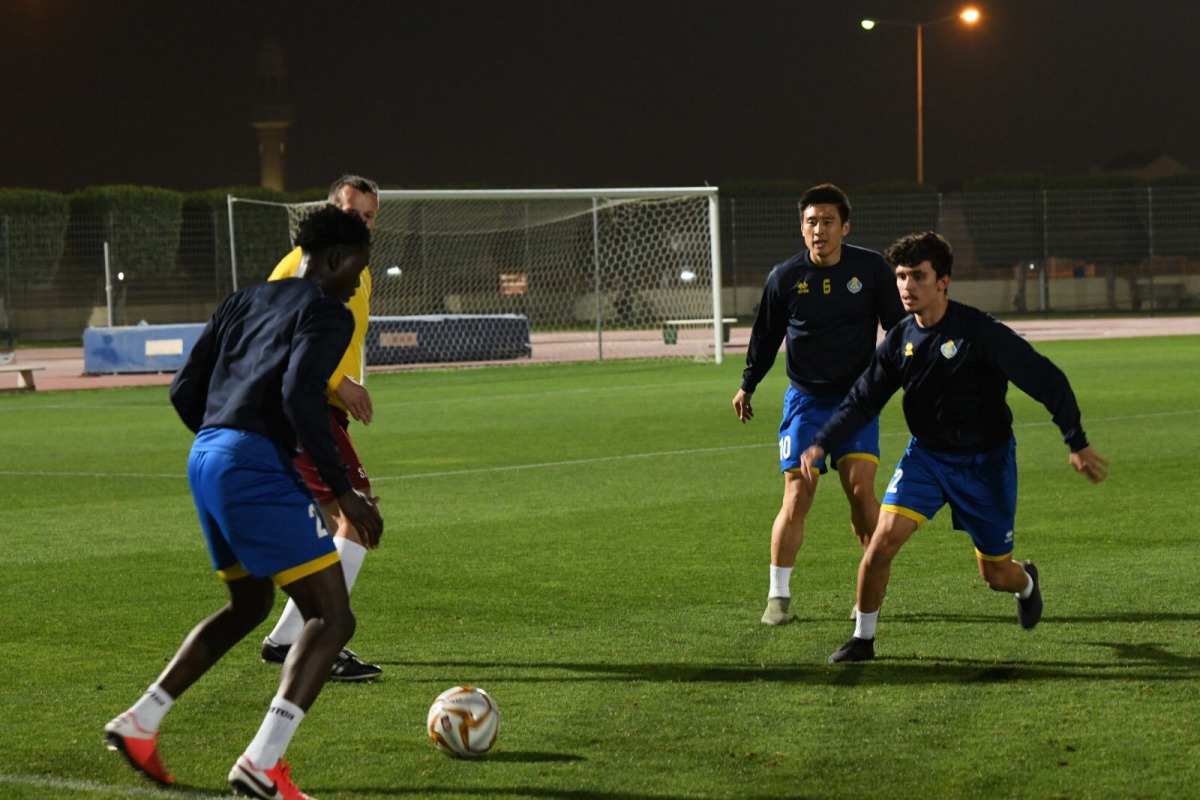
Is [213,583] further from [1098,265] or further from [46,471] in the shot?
[1098,265]

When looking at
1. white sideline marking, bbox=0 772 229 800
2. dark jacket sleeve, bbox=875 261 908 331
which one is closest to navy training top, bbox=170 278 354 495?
white sideline marking, bbox=0 772 229 800

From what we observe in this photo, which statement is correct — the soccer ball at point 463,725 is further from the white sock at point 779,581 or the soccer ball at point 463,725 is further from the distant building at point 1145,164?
the distant building at point 1145,164

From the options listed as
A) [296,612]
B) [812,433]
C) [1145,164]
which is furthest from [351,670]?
[1145,164]

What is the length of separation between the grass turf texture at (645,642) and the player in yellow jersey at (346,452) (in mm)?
186

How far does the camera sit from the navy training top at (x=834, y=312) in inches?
290

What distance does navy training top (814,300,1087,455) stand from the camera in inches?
238

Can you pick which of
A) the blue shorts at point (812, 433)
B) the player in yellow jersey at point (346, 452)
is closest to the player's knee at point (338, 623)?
the player in yellow jersey at point (346, 452)

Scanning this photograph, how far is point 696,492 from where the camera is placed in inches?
451

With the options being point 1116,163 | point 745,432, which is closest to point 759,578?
point 745,432

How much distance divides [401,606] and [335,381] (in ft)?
6.60

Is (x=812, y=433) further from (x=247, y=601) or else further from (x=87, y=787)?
(x=87, y=787)

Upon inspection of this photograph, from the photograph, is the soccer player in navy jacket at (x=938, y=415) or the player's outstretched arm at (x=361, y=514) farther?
the soccer player in navy jacket at (x=938, y=415)

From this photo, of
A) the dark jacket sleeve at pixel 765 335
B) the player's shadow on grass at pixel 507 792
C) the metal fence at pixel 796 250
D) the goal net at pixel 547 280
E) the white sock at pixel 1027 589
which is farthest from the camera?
the metal fence at pixel 796 250

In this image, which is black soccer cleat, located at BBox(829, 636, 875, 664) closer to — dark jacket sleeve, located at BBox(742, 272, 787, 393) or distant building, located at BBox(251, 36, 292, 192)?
dark jacket sleeve, located at BBox(742, 272, 787, 393)
